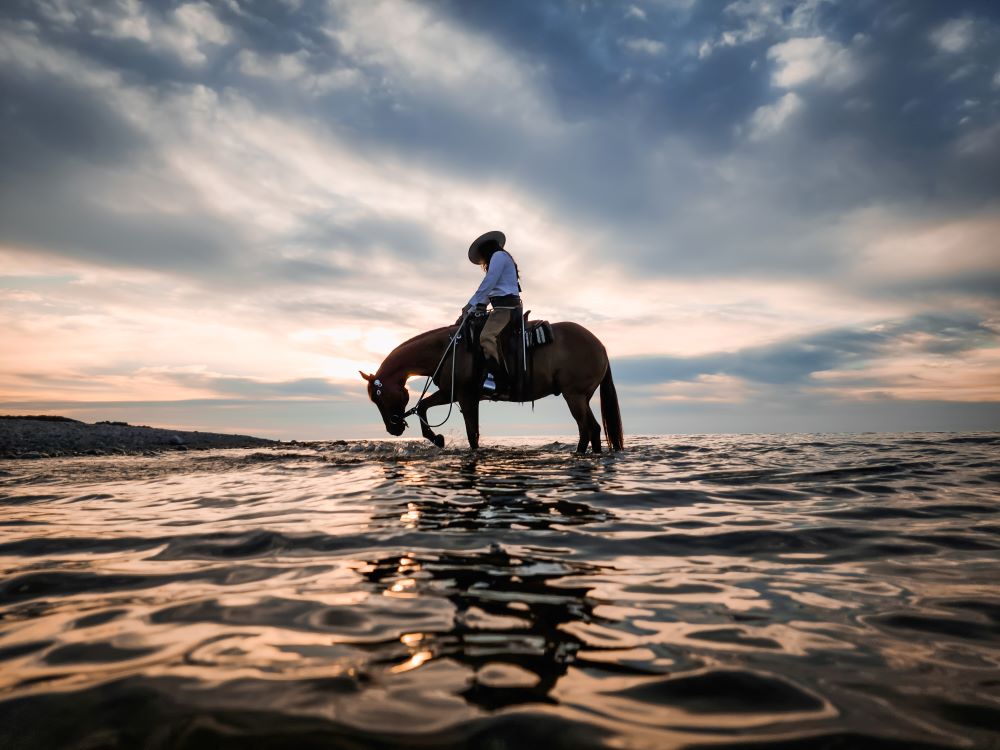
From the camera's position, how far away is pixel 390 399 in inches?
446

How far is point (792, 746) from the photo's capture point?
1.19 m

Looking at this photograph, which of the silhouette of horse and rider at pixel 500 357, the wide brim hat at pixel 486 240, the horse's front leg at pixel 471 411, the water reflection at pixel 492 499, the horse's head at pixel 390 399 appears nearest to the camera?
the water reflection at pixel 492 499

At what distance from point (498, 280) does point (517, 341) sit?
1204 millimetres

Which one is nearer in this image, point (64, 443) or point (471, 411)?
point (471, 411)

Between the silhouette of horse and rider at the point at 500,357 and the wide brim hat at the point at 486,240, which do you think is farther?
the wide brim hat at the point at 486,240

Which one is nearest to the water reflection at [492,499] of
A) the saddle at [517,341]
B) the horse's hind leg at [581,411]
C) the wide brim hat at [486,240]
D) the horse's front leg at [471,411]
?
the horse's hind leg at [581,411]

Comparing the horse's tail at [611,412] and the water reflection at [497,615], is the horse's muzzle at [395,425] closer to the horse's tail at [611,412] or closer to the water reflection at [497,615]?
the horse's tail at [611,412]

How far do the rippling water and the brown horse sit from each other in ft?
19.3

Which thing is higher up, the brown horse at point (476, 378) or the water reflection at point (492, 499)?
the brown horse at point (476, 378)

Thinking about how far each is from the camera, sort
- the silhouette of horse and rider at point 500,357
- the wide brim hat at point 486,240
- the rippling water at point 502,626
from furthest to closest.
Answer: the wide brim hat at point 486,240, the silhouette of horse and rider at point 500,357, the rippling water at point 502,626

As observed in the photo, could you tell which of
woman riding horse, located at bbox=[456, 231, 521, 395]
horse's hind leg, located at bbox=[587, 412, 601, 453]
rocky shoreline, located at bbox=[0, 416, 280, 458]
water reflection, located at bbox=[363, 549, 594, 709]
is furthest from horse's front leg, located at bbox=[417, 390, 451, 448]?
water reflection, located at bbox=[363, 549, 594, 709]

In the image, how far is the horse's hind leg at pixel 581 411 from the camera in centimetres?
1028

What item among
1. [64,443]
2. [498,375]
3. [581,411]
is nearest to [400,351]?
[498,375]

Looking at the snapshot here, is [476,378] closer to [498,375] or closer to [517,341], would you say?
[498,375]
